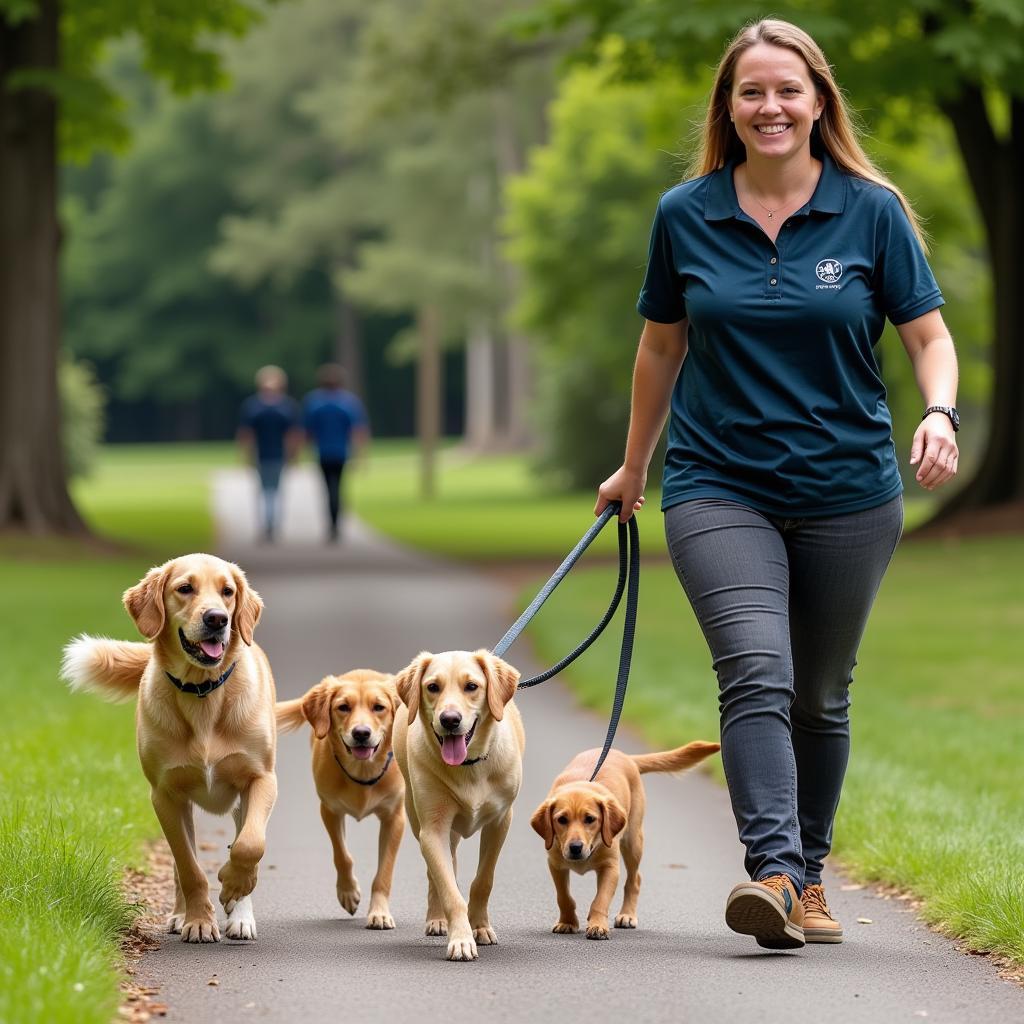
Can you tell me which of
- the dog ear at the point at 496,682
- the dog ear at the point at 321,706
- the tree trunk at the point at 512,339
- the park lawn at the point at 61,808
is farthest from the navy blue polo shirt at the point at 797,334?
the tree trunk at the point at 512,339

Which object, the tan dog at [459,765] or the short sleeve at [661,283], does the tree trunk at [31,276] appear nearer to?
the tan dog at [459,765]

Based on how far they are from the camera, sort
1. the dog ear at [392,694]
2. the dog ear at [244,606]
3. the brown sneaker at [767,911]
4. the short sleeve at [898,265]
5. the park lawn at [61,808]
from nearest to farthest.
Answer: the park lawn at [61,808]
the brown sneaker at [767,911]
the short sleeve at [898,265]
the dog ear at [244,606]
the dog ear at [392,694]

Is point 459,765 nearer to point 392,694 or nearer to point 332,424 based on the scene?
point 392,694

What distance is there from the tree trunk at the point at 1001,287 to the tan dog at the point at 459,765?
18.4 metres

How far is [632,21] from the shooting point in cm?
1894

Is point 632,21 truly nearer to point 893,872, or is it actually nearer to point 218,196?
point 893,872

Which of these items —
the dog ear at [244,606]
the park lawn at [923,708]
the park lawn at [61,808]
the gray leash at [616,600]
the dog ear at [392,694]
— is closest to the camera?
the park lawn at [61,808]

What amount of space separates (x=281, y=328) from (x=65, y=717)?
230 feet

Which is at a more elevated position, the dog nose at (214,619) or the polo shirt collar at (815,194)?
the polo shirt collar at (815,194)

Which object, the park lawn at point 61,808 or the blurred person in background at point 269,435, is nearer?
the park lawn at point 61,808

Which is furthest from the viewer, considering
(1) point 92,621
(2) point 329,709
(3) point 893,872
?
(1) point 92,621

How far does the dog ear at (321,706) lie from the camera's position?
614 cm

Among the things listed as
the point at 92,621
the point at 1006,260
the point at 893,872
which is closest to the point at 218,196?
the point at 1006,260

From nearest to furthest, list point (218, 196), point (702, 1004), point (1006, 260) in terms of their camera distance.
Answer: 1. point (702, 1004)
2. point (1006, 260)
3. point (218, 196)
